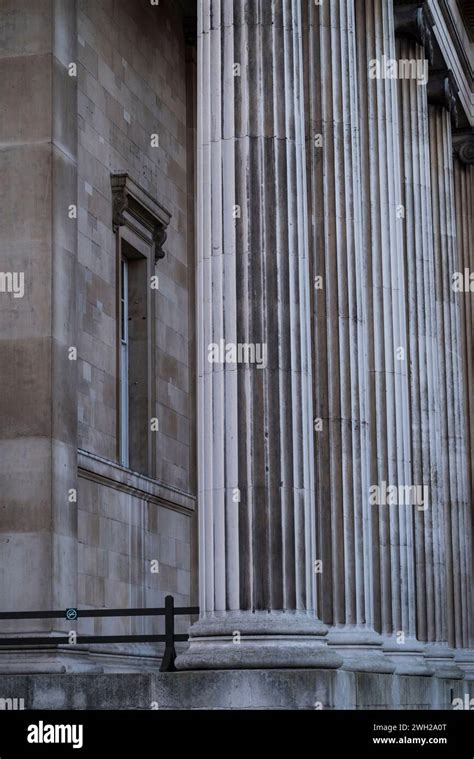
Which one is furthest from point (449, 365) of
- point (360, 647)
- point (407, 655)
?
point (360, 647)

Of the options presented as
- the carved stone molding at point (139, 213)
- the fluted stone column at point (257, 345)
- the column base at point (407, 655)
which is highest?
the carved stone molding at point (139, 213)

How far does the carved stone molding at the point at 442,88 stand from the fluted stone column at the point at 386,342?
377 inches

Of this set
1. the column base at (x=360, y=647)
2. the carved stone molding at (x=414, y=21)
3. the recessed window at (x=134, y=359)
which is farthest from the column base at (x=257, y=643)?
the carved stone molding at (x=414, y=21)

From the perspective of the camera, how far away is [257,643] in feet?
57.9

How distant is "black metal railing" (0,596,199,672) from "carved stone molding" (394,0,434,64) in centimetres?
1780

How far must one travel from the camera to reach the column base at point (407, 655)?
84.3 feet

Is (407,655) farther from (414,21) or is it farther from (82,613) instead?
(414,21)

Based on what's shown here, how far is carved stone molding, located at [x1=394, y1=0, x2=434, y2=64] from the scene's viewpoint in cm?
3341

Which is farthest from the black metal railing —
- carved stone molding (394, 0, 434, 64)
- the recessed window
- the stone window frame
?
carved stone molding (394, 0, 434, 64)

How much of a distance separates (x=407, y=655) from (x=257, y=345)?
9.45 metres

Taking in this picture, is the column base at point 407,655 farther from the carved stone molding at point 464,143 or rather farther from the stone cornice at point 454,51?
the carved stone molding at point 464,143

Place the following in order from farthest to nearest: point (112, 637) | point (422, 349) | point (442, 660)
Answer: point (422, 349) → point (442, 660) → point (112, 637)

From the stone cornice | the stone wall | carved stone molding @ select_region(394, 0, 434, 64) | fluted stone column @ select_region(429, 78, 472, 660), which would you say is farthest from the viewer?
fluted stone column @ select_region(429, 78, 472, 660)

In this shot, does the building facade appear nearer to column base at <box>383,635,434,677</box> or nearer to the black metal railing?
column base at <box>383,635,434,677</box>
